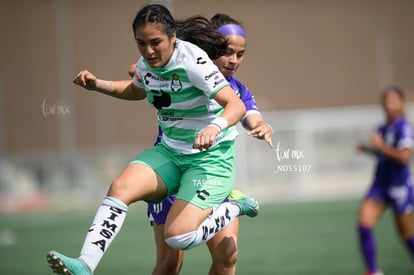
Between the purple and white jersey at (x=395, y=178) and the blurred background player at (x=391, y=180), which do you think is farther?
the purple and white jersey at (x=395, y=178)

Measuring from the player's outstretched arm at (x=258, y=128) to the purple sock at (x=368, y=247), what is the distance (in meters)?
3.24

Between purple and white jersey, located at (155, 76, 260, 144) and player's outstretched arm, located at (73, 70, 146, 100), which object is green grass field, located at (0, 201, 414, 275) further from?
player's outstretched arm, located at (73, 70, 146, 100)

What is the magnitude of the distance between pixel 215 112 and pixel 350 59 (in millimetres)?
22791

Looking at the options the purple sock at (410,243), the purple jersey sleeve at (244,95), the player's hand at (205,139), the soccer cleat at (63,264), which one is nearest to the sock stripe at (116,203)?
the soccer cleat at (63,264)

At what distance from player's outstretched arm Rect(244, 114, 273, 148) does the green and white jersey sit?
189 millimetres

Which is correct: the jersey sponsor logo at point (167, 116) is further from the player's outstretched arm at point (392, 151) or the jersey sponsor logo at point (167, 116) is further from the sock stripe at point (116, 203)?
the player's outstretched arm at point (392, 151)

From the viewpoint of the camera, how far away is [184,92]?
5.22m

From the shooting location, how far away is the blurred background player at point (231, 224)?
18.7ft

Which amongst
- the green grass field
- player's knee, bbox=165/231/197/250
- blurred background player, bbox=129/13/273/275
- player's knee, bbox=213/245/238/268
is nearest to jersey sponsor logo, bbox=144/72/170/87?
blurred background player, bbox=129/13/273/275

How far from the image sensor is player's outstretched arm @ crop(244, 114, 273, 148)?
5223mm

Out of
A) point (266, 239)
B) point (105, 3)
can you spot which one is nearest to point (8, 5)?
point (105, 3)

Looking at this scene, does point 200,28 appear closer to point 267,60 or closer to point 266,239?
point 266,239

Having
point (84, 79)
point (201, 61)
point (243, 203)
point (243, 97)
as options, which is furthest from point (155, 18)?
point (243, 203)

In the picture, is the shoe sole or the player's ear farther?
the player's ear
